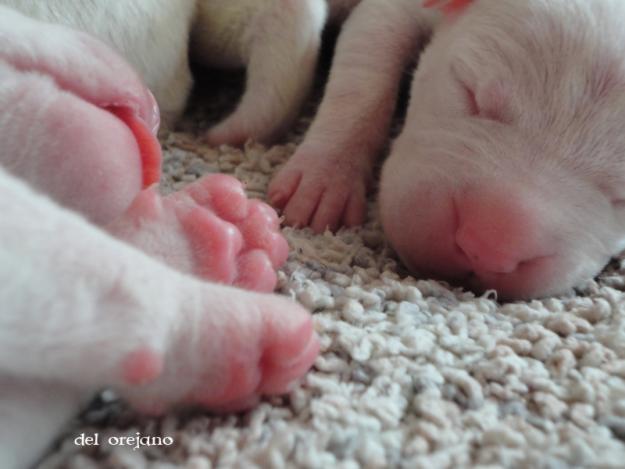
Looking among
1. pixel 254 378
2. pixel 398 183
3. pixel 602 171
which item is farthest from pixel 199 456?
pixel 602 171

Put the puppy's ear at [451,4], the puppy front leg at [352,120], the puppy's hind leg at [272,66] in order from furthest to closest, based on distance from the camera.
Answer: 1. the puppy's hind leg at [272,66]
2. the puppy's ear at [451,4]
3. the puppy front leg at [352,120]

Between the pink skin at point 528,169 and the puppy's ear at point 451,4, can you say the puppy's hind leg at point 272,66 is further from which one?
the pink skin at point 528,169

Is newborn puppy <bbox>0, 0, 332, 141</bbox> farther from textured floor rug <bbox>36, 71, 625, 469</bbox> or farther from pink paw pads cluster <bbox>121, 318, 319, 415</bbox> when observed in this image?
pink paw pads cluster <bbox>121, 318, 319, 415</bbox>

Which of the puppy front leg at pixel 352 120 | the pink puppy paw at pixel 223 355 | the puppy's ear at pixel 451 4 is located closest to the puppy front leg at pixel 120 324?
the pink puppy paw at pixel 223 355

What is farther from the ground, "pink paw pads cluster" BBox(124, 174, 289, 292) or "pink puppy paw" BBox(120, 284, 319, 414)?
"pink puppy paw" BBox(120, 284, 319, 414)

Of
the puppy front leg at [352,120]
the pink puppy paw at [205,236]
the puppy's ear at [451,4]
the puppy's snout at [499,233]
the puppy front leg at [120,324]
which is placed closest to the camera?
the puppy front leg at [120,324]

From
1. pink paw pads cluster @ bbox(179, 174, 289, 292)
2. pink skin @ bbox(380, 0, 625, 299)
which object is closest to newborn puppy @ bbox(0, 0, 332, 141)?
pink skin @ bbox(380, 0, 625, 299)
